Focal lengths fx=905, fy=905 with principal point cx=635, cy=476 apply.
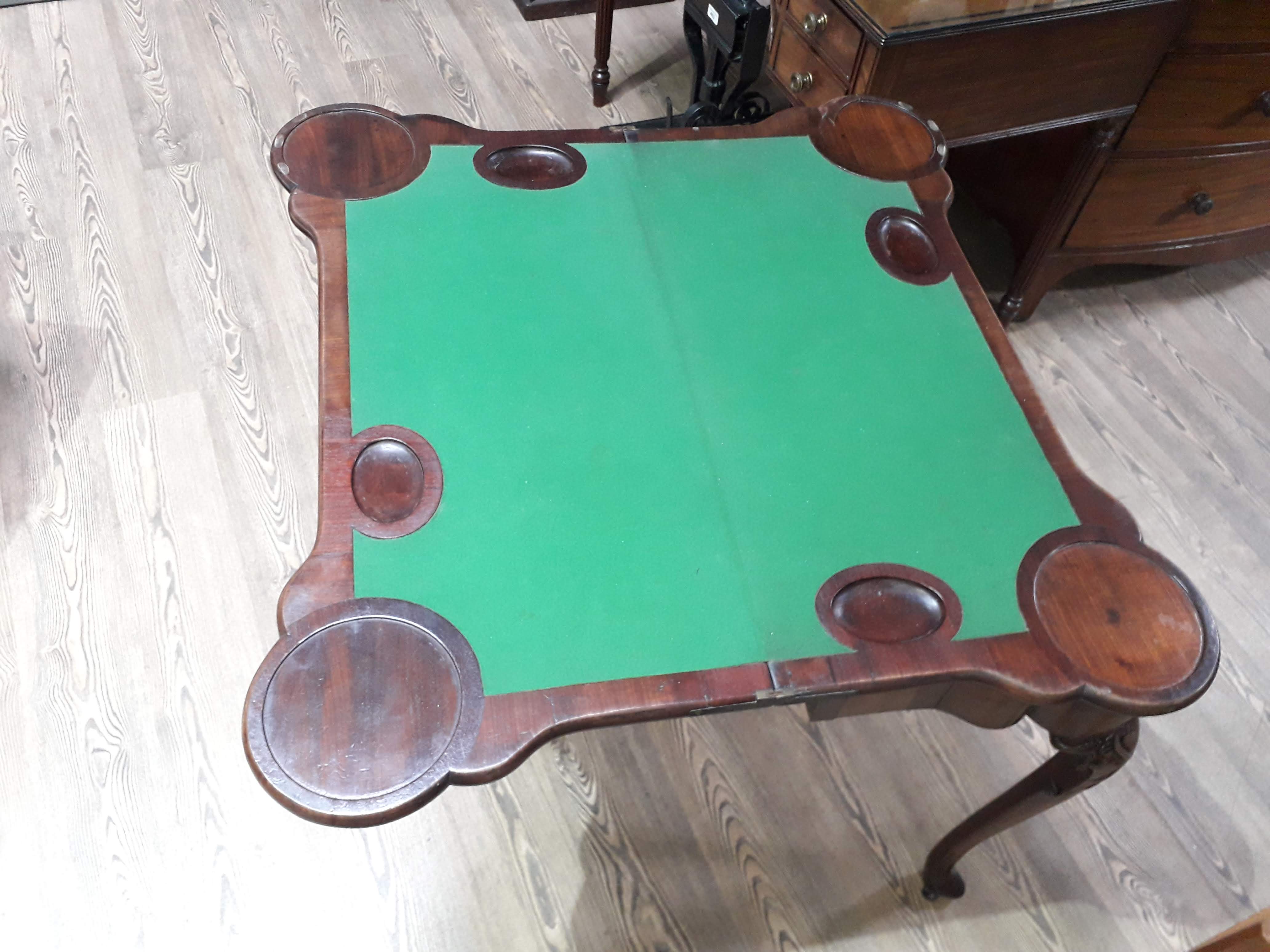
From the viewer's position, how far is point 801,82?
1.74 meters

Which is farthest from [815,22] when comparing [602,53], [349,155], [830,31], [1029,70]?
[602,53]

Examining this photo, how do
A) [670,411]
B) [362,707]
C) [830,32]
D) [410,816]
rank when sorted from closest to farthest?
[362,707] < [670,411] < [410,816] < [830,32]

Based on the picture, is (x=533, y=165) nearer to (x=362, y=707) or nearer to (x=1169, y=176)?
(x=362, y=707)

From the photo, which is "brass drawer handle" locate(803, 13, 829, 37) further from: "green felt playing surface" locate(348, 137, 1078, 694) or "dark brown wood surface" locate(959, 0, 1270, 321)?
"dark brown wood surface" locate(959, 0, 1270, 321)

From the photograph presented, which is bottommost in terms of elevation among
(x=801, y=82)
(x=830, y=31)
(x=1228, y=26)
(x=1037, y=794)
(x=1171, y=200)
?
(x=1037, y=794)

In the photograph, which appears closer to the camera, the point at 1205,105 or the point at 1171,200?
the point at 1205,105

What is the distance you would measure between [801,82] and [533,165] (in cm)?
69

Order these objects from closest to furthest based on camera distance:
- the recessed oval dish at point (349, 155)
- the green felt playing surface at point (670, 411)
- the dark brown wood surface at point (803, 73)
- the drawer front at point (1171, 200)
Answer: the green felt playing surface at point (670, 411)
the recessed oval dish at point (349, 155)
the dark brown wood surface at point (803, 73)
the drawer front at point (1171, 200)

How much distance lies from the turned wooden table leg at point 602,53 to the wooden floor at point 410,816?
925mm

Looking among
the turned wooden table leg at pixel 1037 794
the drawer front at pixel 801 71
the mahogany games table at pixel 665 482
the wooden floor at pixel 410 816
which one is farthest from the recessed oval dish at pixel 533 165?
the turned wooden table leg at pixel 1037 794

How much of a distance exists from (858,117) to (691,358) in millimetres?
574

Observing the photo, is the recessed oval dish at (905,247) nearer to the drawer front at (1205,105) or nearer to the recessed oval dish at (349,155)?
the recessed oval dish at (349,155)

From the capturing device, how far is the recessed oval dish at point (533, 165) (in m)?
1.31

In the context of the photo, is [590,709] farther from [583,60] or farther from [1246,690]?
[583,60]
